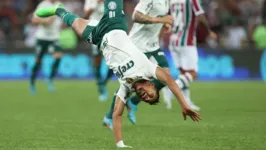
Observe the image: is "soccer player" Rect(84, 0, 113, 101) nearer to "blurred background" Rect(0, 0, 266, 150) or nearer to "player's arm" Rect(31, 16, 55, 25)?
"blurred background" Rect(0, 0, 266, 150)

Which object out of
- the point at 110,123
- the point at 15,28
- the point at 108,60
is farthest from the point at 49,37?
the point at 108,60

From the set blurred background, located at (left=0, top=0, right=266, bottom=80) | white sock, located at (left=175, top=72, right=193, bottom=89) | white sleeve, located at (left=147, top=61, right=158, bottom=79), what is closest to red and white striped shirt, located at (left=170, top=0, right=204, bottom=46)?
white sock, located at (left=175, top=72, right=193, bottom=89)

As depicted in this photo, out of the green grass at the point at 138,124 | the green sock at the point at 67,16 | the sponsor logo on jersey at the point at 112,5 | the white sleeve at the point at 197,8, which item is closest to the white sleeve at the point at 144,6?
the green sock at the point at 67,16

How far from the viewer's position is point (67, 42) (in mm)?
25875

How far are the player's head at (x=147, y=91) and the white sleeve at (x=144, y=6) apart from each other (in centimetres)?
298

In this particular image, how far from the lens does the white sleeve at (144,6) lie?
11469 millimetres

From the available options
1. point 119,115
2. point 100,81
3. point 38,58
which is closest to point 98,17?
point 100,81

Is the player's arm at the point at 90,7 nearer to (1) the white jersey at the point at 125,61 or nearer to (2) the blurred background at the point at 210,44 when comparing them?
(1) the white jersey at the point at 125,61

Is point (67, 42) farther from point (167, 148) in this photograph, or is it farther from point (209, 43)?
point (167, 148)

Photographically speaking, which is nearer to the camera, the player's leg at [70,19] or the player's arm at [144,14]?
the player's leg at [70,19]

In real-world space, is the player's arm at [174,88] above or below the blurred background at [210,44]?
above

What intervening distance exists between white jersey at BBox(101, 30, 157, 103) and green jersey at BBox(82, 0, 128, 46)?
0.77 ft

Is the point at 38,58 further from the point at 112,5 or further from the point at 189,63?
the point at 112,5

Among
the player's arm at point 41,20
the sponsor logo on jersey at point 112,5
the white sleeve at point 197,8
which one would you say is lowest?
the player's arm at point 41,20
